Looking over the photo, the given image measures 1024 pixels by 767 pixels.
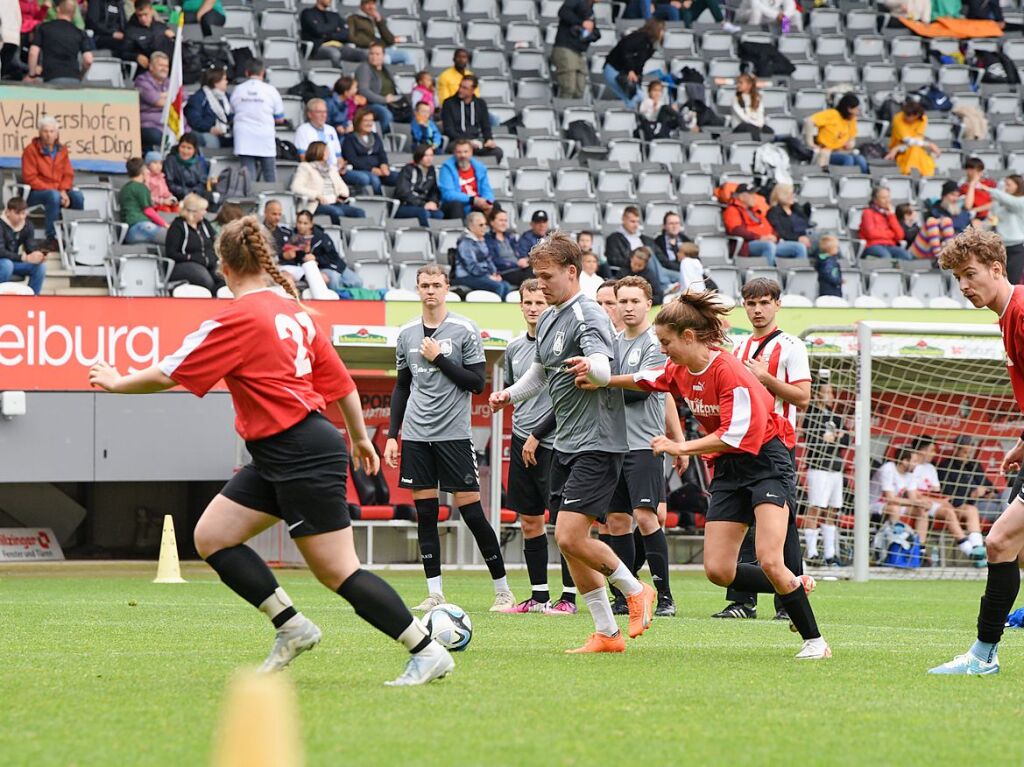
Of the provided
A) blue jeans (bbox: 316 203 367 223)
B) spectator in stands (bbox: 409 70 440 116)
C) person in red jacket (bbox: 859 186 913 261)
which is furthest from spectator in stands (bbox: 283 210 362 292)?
person in red jacket (bbox: 859 186 913 261)

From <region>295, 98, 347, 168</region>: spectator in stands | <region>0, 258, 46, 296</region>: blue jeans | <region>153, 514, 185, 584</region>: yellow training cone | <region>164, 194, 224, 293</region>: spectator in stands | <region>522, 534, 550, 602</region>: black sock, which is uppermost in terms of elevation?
<region>295, 98, 347, 168</region>: spectator in stands

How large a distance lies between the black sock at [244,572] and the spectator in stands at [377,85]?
644 inches

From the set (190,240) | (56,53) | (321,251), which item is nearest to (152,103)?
(56,53)

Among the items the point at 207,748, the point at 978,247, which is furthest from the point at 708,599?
the point at 207,748

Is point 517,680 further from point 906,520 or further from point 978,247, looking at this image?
point 906,520

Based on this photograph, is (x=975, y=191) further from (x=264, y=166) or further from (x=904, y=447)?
(x=264, y=166)

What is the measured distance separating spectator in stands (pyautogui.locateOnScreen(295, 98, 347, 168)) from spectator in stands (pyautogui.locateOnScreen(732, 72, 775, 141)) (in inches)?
281

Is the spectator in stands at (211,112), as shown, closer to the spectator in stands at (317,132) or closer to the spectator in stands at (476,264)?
the spectator in stands at (317,132)

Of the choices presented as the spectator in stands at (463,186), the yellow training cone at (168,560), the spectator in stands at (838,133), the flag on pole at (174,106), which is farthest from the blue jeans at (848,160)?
the yellow training cone at (168,560)

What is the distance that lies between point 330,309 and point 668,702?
11326 mm

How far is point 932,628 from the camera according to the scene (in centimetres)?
1088

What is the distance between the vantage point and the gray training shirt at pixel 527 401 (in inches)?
472

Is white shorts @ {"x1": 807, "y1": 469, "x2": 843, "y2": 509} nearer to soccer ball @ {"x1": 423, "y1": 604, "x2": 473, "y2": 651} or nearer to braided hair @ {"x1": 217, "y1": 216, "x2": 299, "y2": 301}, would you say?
soccer ball @ {"x1": 423, "y1": 604, "x2": 473, "y2": 651}

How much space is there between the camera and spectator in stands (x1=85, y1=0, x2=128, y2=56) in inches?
858
